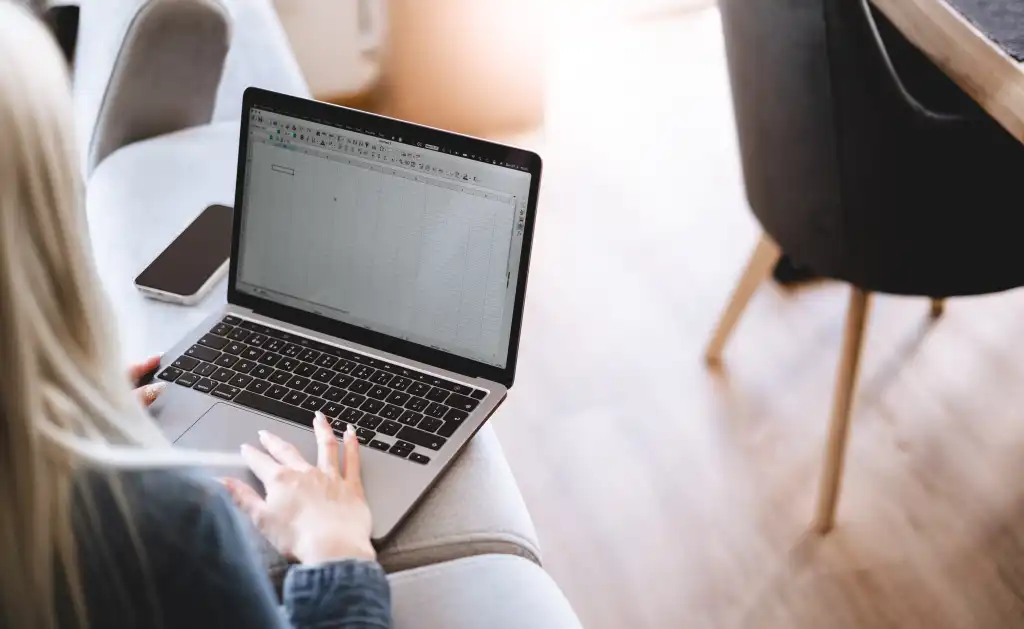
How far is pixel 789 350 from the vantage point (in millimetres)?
1722

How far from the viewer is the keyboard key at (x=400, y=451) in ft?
2.86

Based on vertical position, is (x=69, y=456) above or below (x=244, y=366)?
above

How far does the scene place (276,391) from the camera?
93cm

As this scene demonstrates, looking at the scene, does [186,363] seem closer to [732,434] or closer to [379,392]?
[379,392]

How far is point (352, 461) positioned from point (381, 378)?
0.12 meters

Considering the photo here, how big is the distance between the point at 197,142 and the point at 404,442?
0.62 metres

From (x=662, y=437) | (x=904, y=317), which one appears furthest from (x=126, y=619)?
(x=904, y=317)

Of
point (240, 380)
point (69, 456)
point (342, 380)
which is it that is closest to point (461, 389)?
point (342, 380)

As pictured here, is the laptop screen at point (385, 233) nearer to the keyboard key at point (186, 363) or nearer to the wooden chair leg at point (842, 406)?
the keyboard key at point (186, 363)

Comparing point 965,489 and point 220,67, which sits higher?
point 220,67

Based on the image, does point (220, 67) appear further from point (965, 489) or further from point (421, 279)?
point (965, 489)

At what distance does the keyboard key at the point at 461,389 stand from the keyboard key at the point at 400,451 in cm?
8

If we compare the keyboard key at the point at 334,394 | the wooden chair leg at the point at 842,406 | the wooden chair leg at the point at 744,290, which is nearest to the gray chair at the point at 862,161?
the wooden chair leg at the point at 842,406

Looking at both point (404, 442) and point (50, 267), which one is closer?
point (50, 267)
